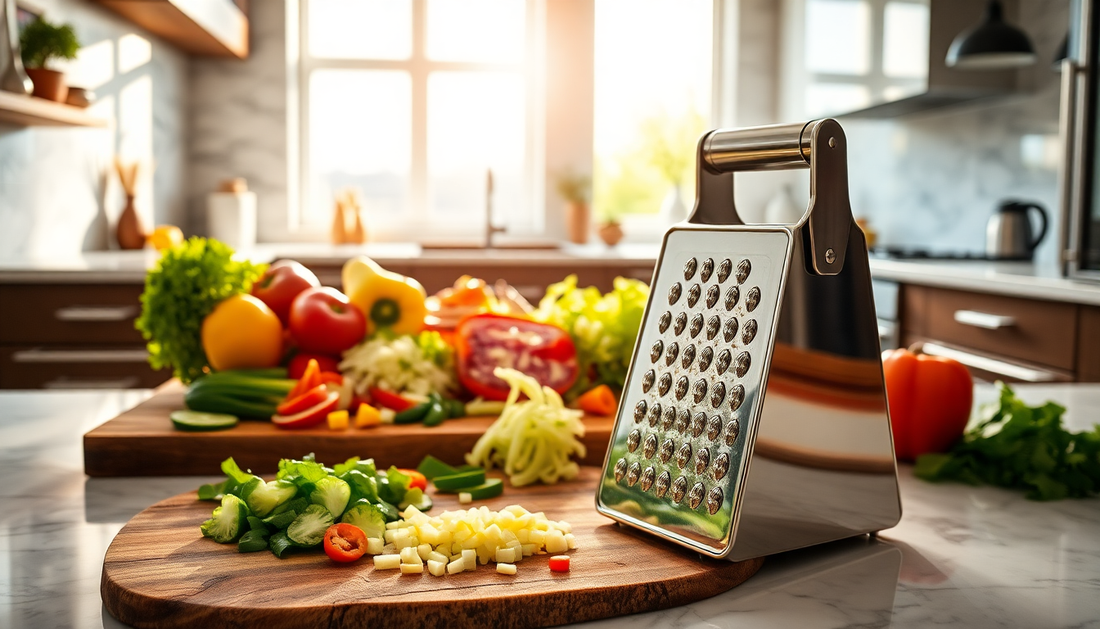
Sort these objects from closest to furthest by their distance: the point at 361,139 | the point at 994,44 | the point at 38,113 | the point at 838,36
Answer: the point at 38,113 → the point at 994,44 → the point at 838,36 → the point at 361,139

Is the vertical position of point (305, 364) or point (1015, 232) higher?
point (1015, 232)

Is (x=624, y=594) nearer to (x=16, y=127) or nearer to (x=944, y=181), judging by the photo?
(x=16, y=127)

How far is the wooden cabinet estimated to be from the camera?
275cm

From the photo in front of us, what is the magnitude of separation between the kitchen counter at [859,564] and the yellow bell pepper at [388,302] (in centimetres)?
45

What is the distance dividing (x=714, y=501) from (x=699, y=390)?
83mm

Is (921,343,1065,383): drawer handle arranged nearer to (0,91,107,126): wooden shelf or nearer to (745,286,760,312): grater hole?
(745,286,760,312): grater hole

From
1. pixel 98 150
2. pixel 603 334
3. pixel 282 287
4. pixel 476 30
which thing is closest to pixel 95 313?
pixel 98 150

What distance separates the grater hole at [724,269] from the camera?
2.28 ft

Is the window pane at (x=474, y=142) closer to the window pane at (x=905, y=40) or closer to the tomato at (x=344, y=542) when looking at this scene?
the window pane at (x=905, y=40)

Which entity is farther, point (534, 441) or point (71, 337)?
point (71, 337)

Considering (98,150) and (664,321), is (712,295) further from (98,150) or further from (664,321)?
(98,150)

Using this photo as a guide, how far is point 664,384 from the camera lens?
714mm

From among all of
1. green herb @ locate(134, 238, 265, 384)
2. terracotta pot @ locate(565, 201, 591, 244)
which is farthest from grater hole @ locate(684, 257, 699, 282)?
terracotta pot @ locate(565, 201, 591, 244)

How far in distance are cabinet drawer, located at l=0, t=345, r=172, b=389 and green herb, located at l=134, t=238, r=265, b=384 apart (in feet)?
5.59
